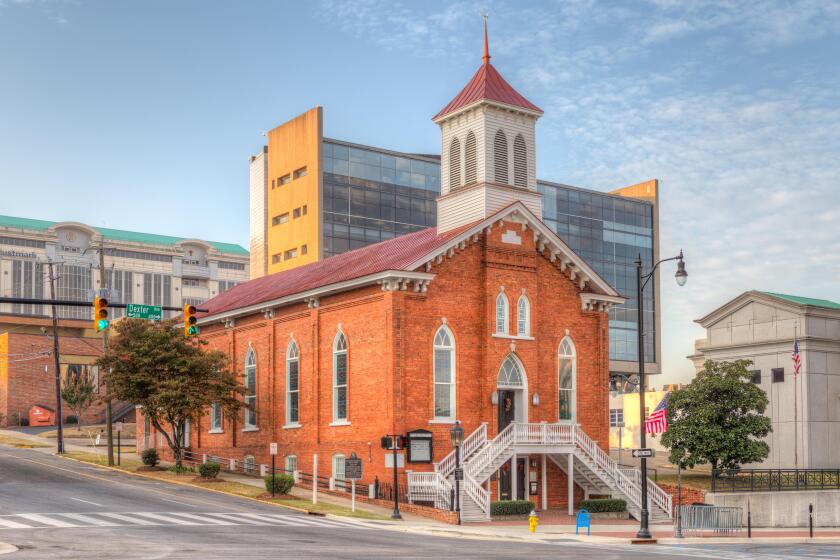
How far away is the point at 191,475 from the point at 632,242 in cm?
7838

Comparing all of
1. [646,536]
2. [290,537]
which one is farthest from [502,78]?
[290,537]

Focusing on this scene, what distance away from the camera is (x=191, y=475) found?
53.6 meters

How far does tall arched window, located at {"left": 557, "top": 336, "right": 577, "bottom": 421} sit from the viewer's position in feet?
174

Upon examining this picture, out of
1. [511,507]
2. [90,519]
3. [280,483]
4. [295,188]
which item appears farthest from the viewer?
[295,188]

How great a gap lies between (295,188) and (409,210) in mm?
10836

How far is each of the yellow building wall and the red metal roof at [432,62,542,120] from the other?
4559 cm

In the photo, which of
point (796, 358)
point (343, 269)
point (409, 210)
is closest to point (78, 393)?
point (409, 210)

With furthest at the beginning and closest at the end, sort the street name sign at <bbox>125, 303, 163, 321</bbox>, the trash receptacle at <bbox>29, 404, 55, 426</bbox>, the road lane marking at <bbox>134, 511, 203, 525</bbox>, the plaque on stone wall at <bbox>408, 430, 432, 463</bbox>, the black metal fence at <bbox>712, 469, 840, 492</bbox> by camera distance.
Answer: the trash receptacle at <bbox>29, 404, 55, 426</bbox> → the black metal fence at <bbox>712, 469, 840, 492</bbox> → the plaque on stone wall at <bbox>408, 430, 432, 463</bbox> → the street name sign at <bbox>125, 303, 163, 321</bbox> → the road lane marking at <bbox>134, 511, 203, 525</bbox>

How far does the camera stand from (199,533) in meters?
32.7

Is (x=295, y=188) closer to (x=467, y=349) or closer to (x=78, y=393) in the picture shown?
(x=78, y=393)

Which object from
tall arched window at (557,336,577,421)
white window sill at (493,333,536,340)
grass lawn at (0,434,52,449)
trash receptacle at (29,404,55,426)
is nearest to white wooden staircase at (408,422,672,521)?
tall arched window at (557,336,577,421)

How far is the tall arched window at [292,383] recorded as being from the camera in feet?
179

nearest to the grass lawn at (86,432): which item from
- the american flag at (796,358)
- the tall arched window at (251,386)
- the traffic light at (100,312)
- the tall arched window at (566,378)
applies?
the tall arched window at (251,386)

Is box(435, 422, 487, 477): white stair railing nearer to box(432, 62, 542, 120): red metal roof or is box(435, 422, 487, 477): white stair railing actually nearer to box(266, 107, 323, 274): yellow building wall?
box(432, 62, 542, 120): red metal roof
